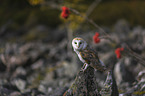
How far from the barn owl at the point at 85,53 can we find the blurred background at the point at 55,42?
1.62 ft

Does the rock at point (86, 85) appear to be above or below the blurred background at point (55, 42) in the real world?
below

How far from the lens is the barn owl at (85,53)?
284 centimetres

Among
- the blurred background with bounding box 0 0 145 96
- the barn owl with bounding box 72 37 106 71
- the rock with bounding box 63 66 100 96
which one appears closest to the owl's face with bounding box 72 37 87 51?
the barn owl with bounding box 72 37 106 71

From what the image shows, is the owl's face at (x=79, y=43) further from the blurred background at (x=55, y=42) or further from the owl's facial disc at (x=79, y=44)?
the blurred background at (x=55, y=42)

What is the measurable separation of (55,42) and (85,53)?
395 inches

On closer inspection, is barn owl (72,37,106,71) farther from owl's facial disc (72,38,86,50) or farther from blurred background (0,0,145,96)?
blurred background (0,0,145,96)

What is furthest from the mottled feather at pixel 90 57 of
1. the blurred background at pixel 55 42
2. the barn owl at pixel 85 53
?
the blurred background at pixel 55 42

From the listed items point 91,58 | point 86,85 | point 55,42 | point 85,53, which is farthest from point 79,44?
point 55,42

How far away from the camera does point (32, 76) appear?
289 inches

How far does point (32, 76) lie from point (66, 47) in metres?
3.60

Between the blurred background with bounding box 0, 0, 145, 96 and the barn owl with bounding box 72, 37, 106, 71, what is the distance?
1.62ft

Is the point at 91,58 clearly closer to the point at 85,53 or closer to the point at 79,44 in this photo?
the point at 85,53

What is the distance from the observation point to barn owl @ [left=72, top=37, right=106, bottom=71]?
2.84 m

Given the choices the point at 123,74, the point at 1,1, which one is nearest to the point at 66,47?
the point at 123,74
